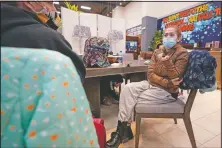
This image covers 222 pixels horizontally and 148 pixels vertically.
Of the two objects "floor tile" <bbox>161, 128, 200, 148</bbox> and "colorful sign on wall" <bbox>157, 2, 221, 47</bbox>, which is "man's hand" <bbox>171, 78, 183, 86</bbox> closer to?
"floor tile" <bbox>161, 128, 200, 148</bbox>

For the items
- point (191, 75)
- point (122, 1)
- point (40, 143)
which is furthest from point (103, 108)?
point (122, 1)

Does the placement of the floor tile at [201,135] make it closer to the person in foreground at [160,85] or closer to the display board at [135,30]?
the person in foreground at [160,85]

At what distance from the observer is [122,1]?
8.07 metres

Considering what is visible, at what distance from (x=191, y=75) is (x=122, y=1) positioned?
316 inches

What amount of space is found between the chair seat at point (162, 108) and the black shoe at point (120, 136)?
258 mm

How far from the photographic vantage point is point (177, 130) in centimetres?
171

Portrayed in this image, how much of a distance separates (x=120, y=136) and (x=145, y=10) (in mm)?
6976

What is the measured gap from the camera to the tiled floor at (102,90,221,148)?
1.46m

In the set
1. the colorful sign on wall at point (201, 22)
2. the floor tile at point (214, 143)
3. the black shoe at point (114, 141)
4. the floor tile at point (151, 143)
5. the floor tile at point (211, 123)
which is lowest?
the floor tile at point (214, 143)

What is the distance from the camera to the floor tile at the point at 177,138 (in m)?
1.44

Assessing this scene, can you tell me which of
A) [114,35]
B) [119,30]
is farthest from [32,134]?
[119,30]

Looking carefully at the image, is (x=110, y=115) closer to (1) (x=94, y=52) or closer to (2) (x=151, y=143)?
(2) (x=151, y=143)

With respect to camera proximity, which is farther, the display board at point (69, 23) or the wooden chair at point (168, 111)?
the display board at point (69, 23)

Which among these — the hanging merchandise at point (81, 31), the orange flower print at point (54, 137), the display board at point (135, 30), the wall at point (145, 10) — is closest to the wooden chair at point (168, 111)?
the orange flower print at point (54, 137)
